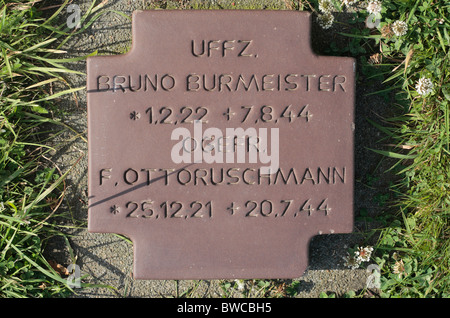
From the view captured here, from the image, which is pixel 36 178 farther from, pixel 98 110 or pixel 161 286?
pixel 161 286

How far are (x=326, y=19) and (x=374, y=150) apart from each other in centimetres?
82

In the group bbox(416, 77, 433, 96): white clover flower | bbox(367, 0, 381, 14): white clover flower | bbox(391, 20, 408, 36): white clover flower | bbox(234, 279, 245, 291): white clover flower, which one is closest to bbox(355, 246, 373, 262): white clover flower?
bbox(234, 279, 245, 291): white clover flower

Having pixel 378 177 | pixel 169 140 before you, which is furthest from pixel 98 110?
pixel 378 177

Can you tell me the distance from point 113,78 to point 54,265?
1.21m

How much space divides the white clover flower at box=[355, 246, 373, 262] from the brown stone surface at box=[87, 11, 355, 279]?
1.07ft

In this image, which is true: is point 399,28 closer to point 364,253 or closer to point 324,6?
point 324,6

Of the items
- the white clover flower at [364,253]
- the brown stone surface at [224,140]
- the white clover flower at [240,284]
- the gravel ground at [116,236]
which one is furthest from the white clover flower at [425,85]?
the white clover flower at [240,284]

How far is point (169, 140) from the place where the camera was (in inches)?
86.2

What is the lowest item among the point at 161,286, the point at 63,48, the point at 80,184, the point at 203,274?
the point at 161,286

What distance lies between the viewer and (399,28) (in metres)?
2.28

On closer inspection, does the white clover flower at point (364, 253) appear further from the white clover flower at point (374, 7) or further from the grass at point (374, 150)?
the white clover flower at point (374, 7)

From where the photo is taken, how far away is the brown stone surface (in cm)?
218

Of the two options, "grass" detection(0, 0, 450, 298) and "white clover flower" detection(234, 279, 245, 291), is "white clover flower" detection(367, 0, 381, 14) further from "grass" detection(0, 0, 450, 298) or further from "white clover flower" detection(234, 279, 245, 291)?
"white clover flower" detection(234, 279, 245, 291)

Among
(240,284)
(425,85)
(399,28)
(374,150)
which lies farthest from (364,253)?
(399,28)
